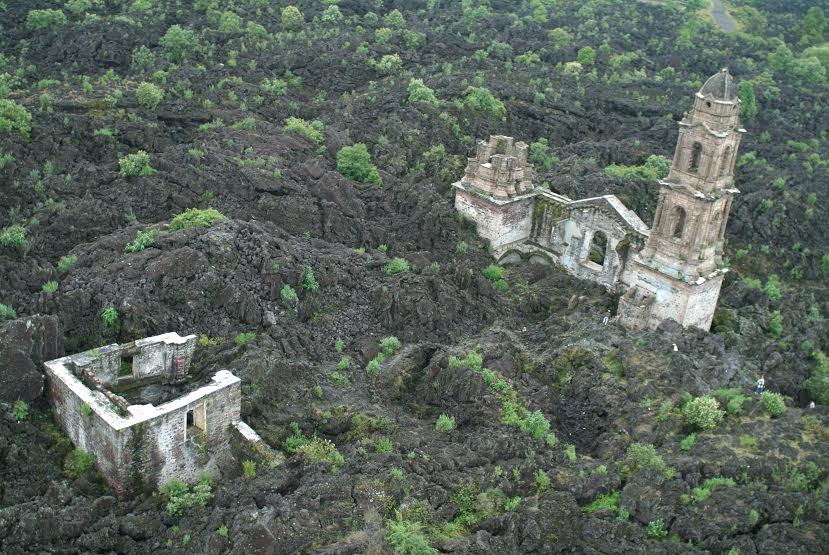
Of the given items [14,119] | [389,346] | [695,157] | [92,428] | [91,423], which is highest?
[695,157]

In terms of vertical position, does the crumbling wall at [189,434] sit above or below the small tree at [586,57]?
below

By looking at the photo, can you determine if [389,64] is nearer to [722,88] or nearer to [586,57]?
[586,57]

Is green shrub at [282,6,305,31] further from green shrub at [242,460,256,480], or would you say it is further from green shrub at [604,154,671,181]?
green shrub at [242,460,256,480]

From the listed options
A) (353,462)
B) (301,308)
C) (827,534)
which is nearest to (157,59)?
(301,308)

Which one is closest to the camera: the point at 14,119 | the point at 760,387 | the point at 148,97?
the point at 760,387

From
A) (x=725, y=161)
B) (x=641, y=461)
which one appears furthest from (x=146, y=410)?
(x=725, y=161)

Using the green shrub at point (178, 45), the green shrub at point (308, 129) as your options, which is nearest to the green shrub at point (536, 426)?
the green shrub at point (308, 129)

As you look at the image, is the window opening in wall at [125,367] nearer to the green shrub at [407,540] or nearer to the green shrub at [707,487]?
the green shrub at [407,540]
